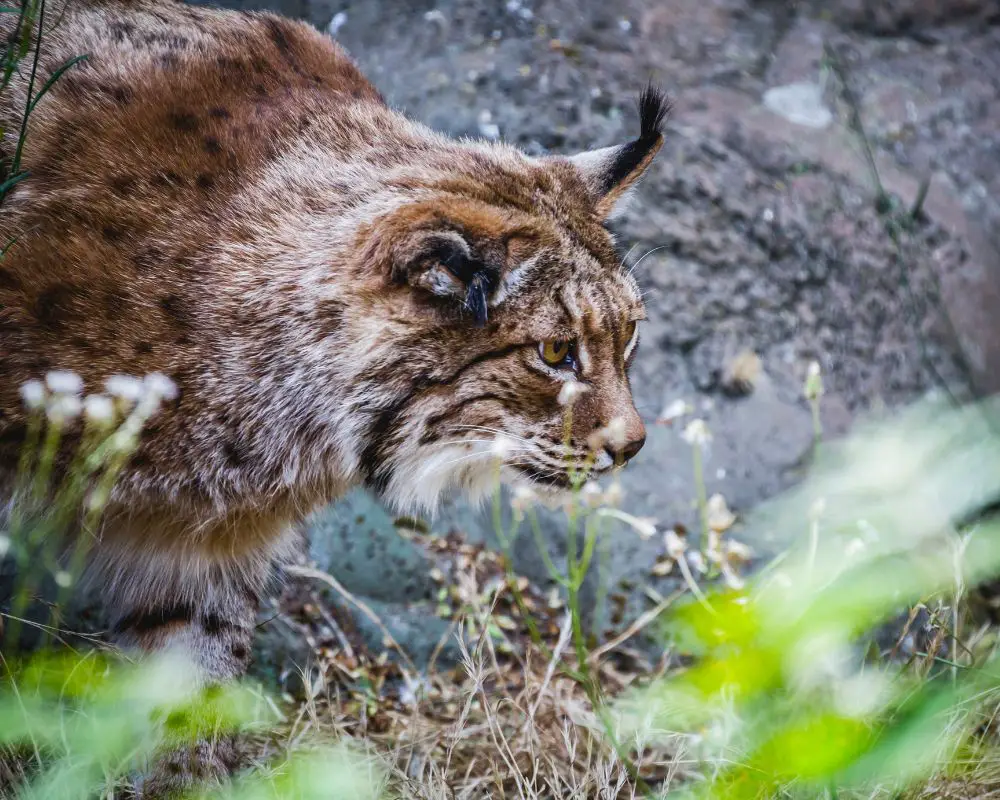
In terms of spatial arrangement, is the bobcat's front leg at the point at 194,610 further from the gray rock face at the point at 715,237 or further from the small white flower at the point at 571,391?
the gray rock face at the point at 715,237

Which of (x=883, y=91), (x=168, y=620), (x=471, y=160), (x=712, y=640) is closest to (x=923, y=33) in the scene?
(x=883, y=91)

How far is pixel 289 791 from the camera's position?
1311 mm

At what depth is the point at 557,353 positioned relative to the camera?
2.50 metres

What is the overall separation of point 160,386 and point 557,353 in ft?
3.18

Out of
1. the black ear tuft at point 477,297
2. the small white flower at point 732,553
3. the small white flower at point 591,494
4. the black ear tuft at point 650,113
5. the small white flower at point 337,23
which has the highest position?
the black ear tuft at point 650,113

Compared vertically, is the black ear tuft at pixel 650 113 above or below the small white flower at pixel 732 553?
above

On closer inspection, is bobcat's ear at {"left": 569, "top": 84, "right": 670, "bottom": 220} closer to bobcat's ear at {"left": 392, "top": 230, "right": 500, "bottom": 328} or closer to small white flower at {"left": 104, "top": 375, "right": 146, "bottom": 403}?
bobcat's ear at {"left": 392, "top": 230, "right": 500, "bottom": 328}

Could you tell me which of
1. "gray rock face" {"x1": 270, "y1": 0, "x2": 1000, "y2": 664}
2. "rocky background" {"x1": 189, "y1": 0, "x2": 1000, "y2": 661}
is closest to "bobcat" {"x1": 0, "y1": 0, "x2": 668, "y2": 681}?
"rocky background" {"x1": 189, "y1": 0, "x2": 1000, "y2": 661}

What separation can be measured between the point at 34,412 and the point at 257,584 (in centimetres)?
86

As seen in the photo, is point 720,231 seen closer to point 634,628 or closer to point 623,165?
point 623,165

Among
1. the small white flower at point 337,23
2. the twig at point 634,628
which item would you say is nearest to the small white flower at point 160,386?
the twig at point 634,628

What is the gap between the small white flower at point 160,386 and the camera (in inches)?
76.1

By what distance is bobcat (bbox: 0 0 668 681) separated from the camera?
2.31 metres

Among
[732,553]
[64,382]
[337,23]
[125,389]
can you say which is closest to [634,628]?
[732,553]
